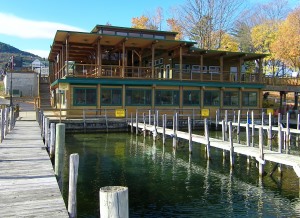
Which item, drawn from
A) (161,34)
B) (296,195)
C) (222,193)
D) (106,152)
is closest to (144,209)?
(222,193)

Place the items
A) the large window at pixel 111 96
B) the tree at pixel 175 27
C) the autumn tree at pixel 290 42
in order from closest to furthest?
the large window at pixel 111 96
the autumn tree at pixel 290 42
the tree at pixel 175 27

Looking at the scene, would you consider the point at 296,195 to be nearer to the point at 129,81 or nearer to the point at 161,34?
the point at 129,81

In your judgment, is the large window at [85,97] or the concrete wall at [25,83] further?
the concrete wall at [25,83]

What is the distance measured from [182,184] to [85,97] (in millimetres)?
19233

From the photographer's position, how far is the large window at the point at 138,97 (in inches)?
1265

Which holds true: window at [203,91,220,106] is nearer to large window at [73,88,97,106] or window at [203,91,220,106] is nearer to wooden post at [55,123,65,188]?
large window at [73,88,97,106]

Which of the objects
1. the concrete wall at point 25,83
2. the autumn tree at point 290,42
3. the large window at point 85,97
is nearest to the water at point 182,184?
the large window at point 85,97

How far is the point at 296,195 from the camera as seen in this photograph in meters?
11.6

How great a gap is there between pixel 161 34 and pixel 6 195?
32.9 metres

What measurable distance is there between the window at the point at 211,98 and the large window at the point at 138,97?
6.34 meters

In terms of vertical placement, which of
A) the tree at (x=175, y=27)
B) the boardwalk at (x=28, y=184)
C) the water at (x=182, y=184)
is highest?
the tree at (x=175, y=27)

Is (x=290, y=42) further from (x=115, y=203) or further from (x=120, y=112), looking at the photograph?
(x=115, y=203)

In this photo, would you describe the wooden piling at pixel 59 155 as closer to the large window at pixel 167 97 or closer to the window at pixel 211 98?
the large window at pixel 167 97

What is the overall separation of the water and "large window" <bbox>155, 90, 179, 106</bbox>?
13209 mm
